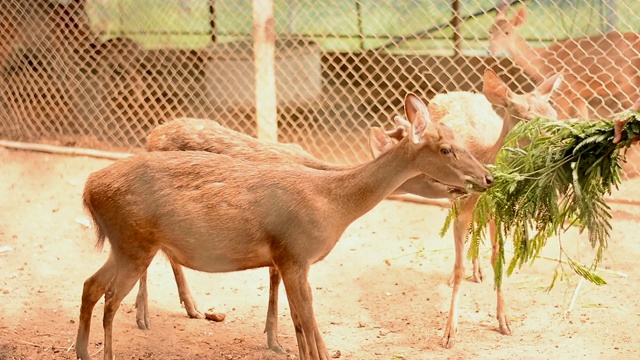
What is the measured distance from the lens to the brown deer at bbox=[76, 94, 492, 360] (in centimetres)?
448

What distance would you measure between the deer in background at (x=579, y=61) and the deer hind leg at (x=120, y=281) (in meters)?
3.96

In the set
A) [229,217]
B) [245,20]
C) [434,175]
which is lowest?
[229,217]

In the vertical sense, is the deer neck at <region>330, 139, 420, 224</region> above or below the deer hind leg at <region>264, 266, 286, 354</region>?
above

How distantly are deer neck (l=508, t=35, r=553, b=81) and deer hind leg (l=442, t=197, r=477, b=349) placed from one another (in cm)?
299

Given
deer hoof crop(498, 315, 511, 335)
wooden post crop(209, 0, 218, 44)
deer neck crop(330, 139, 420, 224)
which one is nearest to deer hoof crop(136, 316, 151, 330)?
deer neck crop(330, 139, 420, 224)

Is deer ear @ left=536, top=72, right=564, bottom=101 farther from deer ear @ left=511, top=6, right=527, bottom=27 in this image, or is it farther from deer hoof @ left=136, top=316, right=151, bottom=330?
deer hoof @ left=136, top=316, right=151, bottom=330

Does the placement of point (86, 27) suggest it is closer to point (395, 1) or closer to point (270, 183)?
point (395, 1)

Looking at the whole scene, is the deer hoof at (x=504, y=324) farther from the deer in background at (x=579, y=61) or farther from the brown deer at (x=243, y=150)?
the deer in background at (x=579, y=61)

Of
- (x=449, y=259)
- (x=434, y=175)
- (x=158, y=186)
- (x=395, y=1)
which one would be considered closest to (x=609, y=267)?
(x=449, y=259)

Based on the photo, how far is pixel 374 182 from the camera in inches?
179

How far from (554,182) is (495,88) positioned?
1.13 m

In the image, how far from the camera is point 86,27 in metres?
9.52

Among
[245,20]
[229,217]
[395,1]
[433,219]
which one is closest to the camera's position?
[229,217]

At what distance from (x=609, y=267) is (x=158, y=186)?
138 inches
